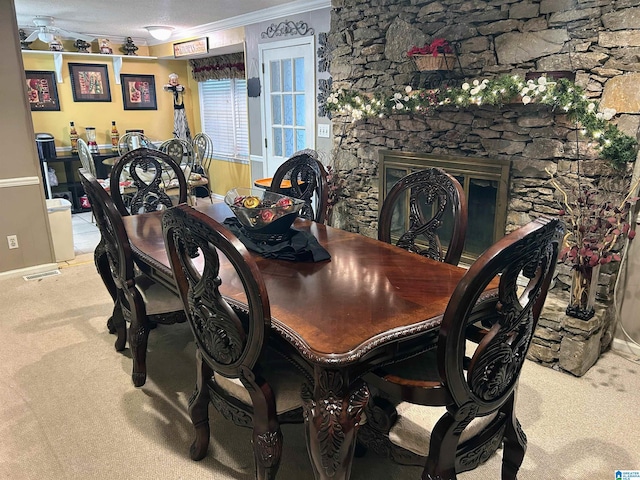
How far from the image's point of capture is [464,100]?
3045 mm

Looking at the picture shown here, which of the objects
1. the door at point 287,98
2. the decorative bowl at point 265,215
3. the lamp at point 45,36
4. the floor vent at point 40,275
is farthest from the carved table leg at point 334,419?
the lamp at point 45,36

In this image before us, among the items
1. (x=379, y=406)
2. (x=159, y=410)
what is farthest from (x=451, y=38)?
(x=159, y=410)

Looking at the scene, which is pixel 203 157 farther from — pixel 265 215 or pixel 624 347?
pixel 624 347

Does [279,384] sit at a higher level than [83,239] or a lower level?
higher

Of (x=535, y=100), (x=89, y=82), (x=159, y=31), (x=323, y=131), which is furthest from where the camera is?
(x=89, y=82)

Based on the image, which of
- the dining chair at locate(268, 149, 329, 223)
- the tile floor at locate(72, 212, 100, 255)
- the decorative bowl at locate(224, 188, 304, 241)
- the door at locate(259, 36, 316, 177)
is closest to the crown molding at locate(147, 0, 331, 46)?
the door at locate(259, 36, 316, 177)

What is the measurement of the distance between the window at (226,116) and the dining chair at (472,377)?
5353mm

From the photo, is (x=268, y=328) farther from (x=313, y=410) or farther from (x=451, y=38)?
(x=451, y=38)

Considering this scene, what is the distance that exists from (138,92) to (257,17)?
282 cm

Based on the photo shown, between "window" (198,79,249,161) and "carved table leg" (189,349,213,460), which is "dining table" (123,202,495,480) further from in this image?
"window" (198,79,249,161)

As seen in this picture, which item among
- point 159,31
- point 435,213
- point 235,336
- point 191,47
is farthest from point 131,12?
point 235,336

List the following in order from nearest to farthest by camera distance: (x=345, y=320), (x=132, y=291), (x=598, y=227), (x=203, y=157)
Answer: (x=345, y=320), (x=132, y=291), (x=598, y=227), (x=203, y=157)

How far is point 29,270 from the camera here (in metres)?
4.01

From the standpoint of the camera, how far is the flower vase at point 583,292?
251cm
